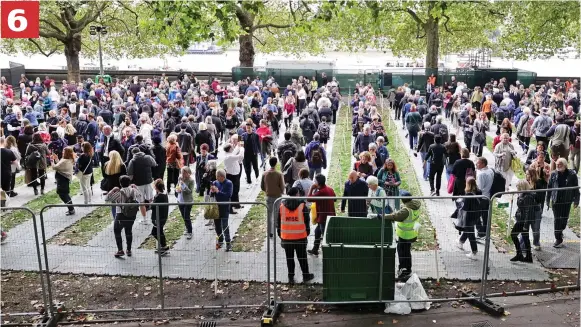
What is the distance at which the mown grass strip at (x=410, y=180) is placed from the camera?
1121 cm

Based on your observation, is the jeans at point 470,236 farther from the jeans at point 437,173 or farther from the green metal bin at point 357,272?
the jeans at point 437,173

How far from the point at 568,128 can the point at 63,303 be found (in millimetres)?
12587

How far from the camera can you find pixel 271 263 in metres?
10.2

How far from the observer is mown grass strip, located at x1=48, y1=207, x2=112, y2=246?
37.9ft

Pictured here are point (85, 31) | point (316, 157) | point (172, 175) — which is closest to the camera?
point (316, 157)

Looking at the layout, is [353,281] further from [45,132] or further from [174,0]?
[45,132]

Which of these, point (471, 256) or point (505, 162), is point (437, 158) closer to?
point (505, 162)

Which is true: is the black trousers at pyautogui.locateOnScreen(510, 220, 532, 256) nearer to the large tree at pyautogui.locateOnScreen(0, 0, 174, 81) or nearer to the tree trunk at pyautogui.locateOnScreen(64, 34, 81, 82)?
the large tree at pyautogui.locateOnScreen(0, 0, 174, 81)

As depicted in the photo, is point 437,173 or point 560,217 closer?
point 560,217

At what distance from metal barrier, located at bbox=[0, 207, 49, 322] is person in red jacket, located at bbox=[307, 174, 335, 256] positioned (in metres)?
4.13

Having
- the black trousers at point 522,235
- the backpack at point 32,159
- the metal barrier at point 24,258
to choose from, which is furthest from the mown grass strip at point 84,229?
the black trousers at point 522,235

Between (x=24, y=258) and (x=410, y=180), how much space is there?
9191mm

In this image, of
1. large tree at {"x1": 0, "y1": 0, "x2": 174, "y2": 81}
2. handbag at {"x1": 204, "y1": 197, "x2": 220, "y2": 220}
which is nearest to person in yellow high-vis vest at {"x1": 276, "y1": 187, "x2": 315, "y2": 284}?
handbag at {"x1": 204, "y1": 197, "x2": 220, "y2": 220}

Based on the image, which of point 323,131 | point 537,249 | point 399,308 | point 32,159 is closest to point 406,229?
point 399,308
